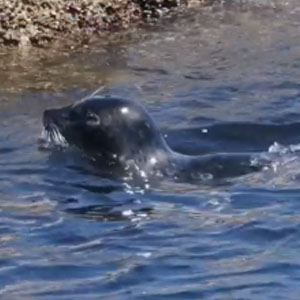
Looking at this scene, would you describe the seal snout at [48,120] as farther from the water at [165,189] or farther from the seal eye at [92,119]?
the seal eye at [92,119]

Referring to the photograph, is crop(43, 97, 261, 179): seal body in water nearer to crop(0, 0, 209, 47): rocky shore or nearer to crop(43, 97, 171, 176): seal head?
crop(43, 97, 171, 176): seal head

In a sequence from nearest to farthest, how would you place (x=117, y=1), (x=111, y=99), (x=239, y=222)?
(x=239, y=222), (x=111, y=99), (x=117, y=1)

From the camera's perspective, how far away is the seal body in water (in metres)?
8.88

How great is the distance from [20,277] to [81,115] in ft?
7.90

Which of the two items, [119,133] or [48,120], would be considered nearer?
[119,133]

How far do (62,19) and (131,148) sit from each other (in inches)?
179

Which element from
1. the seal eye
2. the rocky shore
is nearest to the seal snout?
the seal eye

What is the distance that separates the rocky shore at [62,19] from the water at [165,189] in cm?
33

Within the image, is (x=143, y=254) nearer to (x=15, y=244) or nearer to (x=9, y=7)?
(x=15, y=244)

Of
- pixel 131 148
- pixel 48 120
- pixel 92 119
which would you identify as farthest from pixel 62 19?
pixel 131 148

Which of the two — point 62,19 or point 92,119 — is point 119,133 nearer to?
point 92,119

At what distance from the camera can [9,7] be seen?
1295 centimetres

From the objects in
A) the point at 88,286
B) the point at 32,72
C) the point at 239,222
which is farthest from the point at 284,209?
the point at 32,72

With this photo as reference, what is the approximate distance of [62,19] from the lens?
13.3 metres
